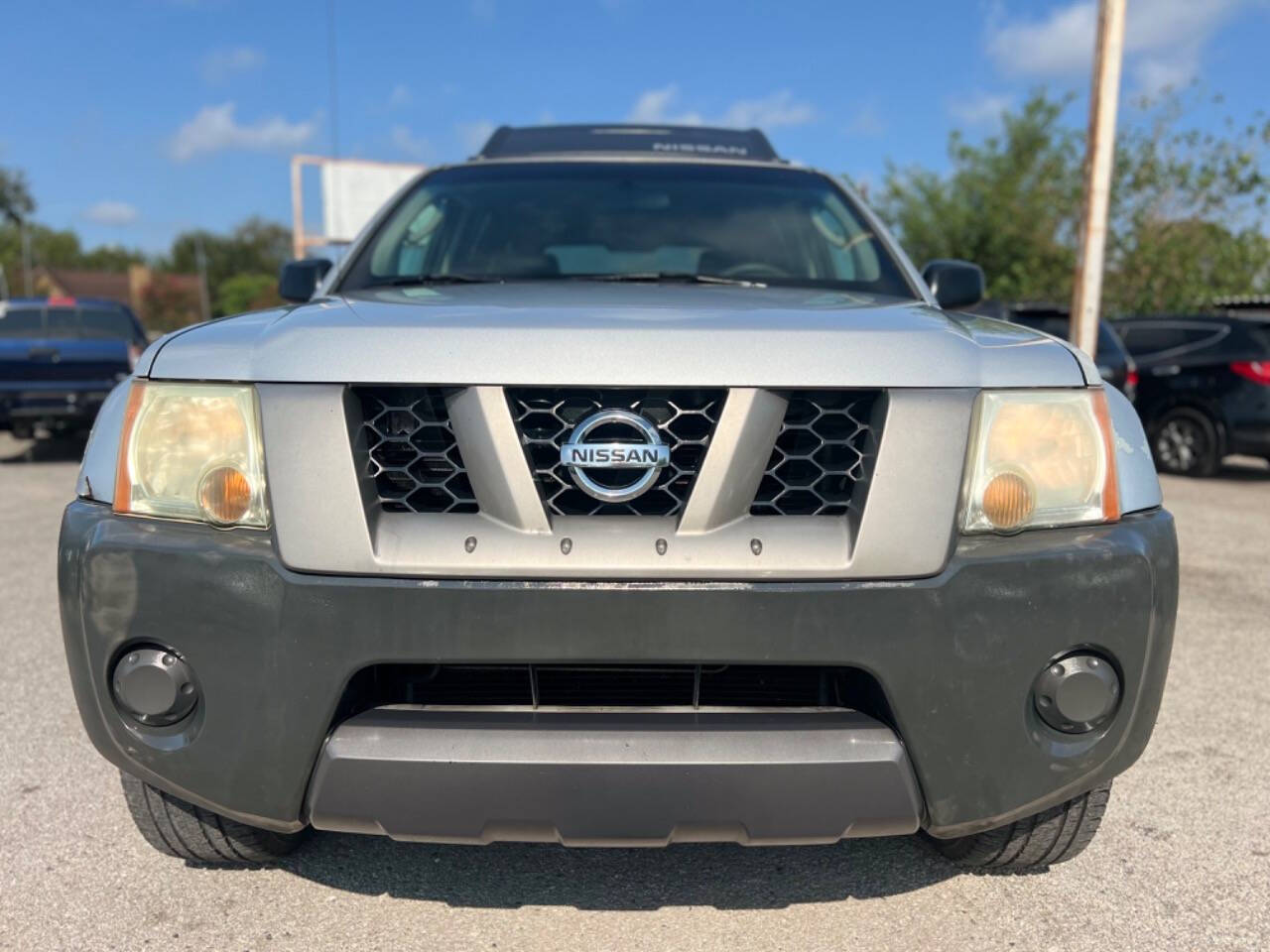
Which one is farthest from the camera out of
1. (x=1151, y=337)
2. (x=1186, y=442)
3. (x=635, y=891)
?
(x=1151, y=337)

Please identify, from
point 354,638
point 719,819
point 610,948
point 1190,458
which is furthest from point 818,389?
point 1190,458

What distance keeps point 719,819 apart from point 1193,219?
20.6 meters

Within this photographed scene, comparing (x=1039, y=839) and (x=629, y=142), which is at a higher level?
(x=629, y=142)

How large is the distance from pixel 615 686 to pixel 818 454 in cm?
53

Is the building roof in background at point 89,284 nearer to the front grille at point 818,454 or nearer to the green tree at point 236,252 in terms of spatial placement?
the green tree at point 236,252

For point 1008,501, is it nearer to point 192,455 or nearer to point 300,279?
point 192,455

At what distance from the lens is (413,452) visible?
70.7 inches

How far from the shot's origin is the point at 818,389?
69.2 inches

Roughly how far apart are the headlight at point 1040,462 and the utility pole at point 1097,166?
7.62 meters

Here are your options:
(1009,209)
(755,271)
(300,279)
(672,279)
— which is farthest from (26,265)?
(672,279)

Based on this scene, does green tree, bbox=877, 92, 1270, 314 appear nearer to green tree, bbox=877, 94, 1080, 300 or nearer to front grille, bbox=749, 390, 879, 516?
green tree, bbox=877, 94, 1080, 300

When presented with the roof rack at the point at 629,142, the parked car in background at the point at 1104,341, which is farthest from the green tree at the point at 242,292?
the roof rack at the point at 629,142

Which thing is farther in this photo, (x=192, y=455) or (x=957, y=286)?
(x=957, y=286)

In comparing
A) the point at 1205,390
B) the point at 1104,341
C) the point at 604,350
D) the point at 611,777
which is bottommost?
the point at 611,777
